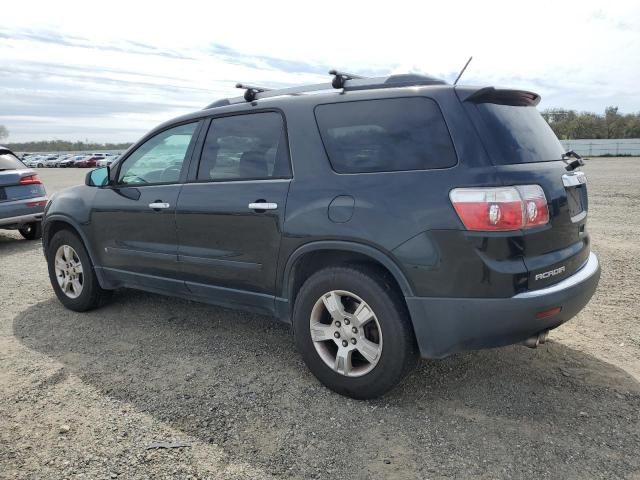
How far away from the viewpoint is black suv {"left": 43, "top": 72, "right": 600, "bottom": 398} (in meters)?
2.75

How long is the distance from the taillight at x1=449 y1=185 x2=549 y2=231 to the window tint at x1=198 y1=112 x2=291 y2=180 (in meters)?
1.20

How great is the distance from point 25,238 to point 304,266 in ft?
26.1

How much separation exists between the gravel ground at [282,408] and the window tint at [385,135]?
4.77ft

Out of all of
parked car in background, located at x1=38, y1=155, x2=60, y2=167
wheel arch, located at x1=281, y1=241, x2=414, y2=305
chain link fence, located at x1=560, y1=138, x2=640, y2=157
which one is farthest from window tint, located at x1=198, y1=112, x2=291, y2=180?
parked car in background, located at x1=38, y1=155, x2=60, y2=167

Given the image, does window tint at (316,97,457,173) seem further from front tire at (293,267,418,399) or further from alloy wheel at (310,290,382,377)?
alloy wheel at (310,290,382,377)

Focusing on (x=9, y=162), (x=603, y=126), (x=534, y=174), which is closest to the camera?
(x=534, y=174)

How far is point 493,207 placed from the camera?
2.69 meters

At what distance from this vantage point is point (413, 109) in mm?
3018

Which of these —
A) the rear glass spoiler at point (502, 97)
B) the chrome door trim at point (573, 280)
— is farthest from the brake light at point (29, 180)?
the chrome door trim at point (573, 280)

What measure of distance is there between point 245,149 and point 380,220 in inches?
52.3

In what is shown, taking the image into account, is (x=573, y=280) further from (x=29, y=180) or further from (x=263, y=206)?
(x=29, y=180)

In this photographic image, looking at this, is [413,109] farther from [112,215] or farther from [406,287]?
[112,215]

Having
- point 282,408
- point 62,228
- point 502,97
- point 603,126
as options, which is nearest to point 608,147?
point 603,126

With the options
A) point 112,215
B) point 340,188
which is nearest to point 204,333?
point 112,215
